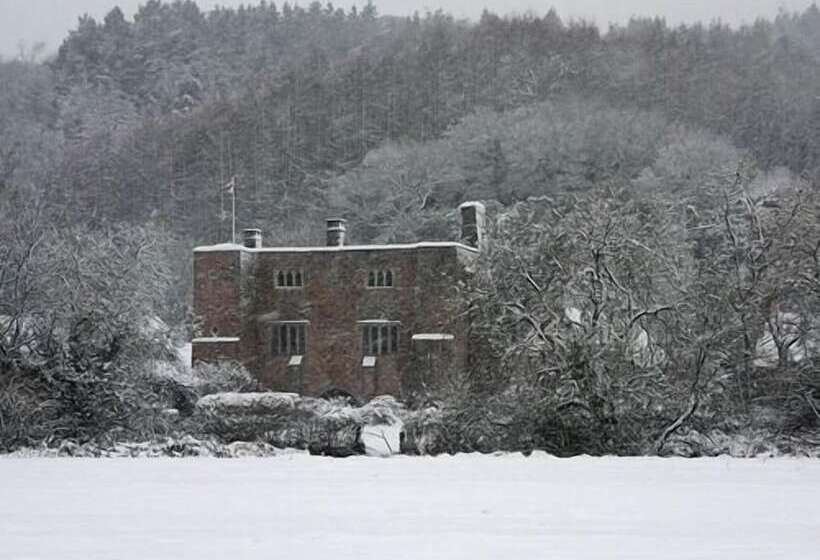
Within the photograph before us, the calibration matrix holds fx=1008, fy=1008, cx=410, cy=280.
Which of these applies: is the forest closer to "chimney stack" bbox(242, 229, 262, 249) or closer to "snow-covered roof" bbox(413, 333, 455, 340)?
"snow-covered roof" bbox(413, 333, 455, 340)

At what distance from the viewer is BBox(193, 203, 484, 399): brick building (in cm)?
3366

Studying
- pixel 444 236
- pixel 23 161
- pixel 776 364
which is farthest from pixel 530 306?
pixel 23 161

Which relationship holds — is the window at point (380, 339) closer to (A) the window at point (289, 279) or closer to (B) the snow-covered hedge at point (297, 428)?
(A) the window at point (289, 279)

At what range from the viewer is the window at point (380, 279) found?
34031 millimetres

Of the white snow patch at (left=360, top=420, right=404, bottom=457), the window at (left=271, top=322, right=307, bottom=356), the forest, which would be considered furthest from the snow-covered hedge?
the window at (left=271, top=322, right=307, bottom=356)

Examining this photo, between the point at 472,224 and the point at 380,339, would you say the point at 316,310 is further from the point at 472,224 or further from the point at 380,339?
the point at 472,224

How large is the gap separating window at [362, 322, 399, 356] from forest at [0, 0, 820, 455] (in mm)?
3418

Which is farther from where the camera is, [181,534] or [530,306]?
[530,306]

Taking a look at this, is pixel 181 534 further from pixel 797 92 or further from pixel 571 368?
pixel 797 92

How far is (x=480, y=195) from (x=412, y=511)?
172ft

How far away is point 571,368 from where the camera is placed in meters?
17.6

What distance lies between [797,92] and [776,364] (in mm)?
56771

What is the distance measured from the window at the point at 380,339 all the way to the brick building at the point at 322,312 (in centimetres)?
3

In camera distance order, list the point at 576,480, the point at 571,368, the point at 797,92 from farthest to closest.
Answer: the point at 797,92 < the point at 571,368 < the point at 576,480
